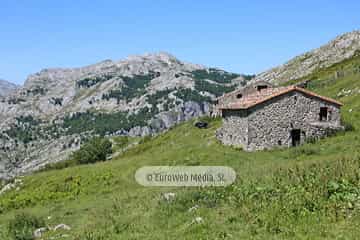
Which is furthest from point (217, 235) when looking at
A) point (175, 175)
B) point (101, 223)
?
point (175, 175)

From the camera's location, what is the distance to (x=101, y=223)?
17141mm

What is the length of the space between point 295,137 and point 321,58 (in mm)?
87782

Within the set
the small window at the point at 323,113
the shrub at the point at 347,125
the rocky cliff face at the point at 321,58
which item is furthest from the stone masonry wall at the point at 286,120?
the rocky cliff face at the point at 321,58

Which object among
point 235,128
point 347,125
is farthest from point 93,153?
point 347,125

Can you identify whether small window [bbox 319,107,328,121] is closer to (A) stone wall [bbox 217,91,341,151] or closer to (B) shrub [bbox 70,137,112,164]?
(A) stone wall [bbox 217,91,341,151]

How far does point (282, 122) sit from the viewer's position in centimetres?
4331

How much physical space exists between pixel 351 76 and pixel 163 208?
203 ft

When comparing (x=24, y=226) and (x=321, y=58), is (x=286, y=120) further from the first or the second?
(x=321, y=58)

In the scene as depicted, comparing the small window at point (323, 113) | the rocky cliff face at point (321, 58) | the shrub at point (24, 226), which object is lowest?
the shrub at point (24, 226)

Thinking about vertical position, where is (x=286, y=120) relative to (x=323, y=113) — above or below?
below

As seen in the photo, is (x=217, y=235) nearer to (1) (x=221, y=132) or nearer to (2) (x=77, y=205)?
(2) (x=77, y=205)

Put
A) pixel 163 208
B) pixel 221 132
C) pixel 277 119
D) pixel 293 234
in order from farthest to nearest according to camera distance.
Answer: pixel 221 132 < pixel 277 119 < pixel 163 208 < pixel 293 234

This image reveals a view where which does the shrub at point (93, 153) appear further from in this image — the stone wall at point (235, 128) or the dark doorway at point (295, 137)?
the dark doorway at point (295, 137)

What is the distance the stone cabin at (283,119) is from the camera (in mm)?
42625
